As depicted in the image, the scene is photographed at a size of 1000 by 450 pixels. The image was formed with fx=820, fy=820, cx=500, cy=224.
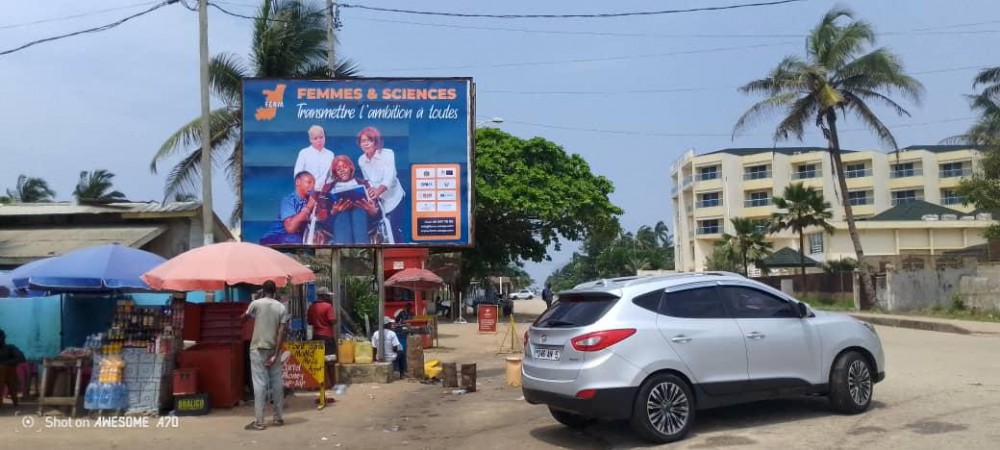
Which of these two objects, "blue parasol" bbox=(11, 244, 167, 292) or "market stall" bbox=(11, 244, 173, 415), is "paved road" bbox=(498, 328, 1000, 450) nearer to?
"market stall" bbox=(11, 244, 173, 415)

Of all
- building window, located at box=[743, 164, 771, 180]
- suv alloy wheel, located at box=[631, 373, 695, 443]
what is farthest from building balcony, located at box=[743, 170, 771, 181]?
suv alloy wheel, located at box=[631, 373, 695, 443]

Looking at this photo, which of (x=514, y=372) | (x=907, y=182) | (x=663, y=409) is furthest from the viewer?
(x=907, y=182)

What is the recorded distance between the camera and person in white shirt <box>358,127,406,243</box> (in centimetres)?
1445

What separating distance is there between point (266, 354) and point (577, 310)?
4026mm

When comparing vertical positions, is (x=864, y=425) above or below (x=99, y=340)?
below

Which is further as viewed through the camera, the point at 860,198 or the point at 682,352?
the point at 860,198

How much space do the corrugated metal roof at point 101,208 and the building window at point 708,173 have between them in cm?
6368

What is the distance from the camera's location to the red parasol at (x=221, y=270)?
35.5ft

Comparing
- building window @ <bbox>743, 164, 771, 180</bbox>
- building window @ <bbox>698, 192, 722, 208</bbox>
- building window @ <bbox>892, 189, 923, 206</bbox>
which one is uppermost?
building window @ <bbox>743, 164, 771, 180</bbox>

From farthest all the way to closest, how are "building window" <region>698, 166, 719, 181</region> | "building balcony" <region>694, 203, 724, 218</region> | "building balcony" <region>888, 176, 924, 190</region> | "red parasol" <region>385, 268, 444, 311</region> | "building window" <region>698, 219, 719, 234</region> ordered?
1. "building window" <region>698, 219, 719, 234</region>
2. "building window" <region>698, 166, 719, 181</region>
3. "building balcony" <region>694, 203, 724, 218</region>
4. "building balcony" <region>888, 176, 924, 190</region>
5. "red parasol" <region>385, 268, 444, 311</region>

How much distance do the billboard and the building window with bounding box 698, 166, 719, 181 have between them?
65.3 metres

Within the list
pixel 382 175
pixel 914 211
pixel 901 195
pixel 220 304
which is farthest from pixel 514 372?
pixel 901 195

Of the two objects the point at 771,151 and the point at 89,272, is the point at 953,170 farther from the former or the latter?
the point at 89,272

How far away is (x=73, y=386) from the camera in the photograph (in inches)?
435
